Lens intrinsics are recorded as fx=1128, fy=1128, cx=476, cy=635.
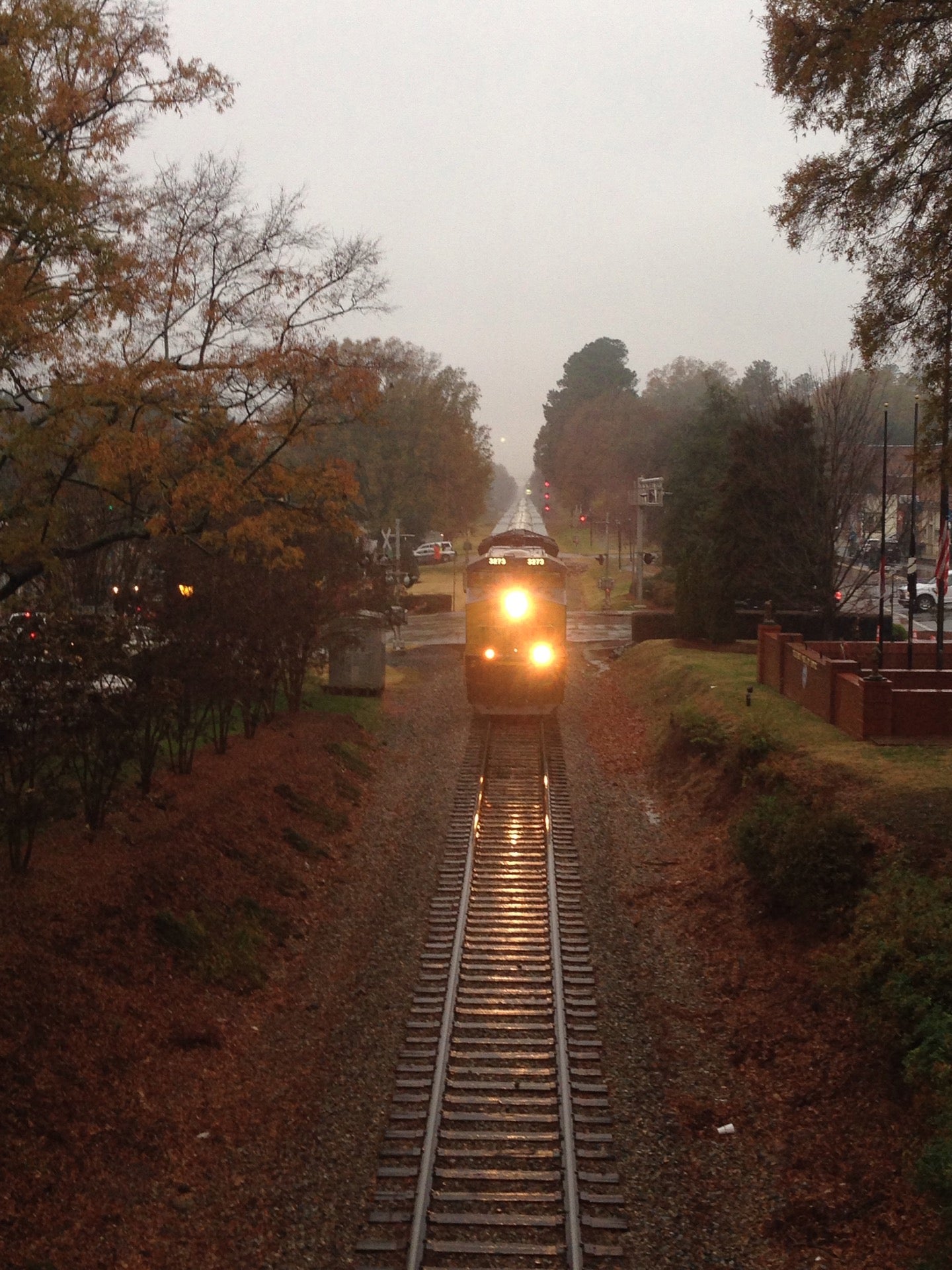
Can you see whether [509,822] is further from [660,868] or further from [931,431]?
[931,431]

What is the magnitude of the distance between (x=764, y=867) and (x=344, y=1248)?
7296mm

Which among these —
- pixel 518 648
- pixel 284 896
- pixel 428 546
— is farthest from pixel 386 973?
pixel 428 546

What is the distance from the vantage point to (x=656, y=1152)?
8.58m

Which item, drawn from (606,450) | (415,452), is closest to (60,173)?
(415,452)

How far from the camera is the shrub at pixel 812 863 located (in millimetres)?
12148

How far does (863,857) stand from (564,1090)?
5.01 m

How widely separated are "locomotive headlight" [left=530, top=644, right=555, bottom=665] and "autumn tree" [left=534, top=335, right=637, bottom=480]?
10193 centimetres

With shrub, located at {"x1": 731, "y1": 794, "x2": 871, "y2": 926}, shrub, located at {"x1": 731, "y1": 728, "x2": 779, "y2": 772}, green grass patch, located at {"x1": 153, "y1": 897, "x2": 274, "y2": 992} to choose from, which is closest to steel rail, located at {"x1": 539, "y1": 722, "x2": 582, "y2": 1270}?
shrub, located at {"x1": 731, "y1": 794, "x2": 871, "y2": 926}

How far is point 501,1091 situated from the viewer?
31.0 ft

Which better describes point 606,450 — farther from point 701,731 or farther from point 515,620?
point 701,731

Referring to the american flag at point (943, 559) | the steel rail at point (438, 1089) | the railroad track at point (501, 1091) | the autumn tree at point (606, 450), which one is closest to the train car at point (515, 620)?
the american flag at point (943, 559)

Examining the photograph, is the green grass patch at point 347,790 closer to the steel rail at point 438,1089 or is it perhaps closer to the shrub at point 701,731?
the steel rail at point 438,1089

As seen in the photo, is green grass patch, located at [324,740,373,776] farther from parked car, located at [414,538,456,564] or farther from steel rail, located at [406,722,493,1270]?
parked car, located at [414,538,456,564]

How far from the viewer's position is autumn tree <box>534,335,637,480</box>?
128 meters
